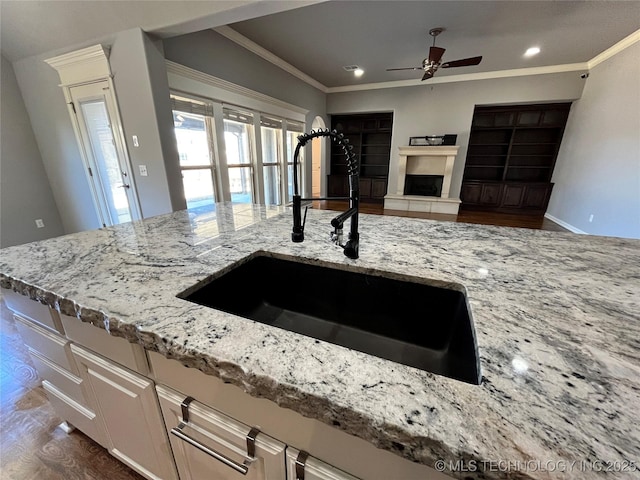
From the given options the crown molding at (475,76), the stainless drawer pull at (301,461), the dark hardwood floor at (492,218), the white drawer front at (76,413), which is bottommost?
the dark hardwood floor at (492,218)

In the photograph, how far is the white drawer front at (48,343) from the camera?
915 millimetres

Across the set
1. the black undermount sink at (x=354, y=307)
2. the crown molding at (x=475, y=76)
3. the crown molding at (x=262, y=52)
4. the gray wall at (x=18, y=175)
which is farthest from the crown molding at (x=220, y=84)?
the black undermount sink at (x=354, y=307)

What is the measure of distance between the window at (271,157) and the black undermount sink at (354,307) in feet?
12.6

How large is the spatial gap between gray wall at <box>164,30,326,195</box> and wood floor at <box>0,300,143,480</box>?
10.1 feet

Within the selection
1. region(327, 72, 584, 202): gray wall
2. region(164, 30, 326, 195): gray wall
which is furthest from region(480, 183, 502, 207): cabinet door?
region(164, 30, 326, 195): gray wall

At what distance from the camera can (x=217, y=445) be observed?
25.8 inches

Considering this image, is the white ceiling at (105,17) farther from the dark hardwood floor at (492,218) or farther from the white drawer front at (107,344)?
the dark hardwood floor at (492,218)

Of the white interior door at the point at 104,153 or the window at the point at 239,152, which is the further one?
the window at the point at 239,152

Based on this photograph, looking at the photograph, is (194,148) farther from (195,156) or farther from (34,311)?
(34,311)

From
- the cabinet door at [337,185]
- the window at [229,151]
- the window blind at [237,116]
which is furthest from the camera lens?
the cabinet door at [337,185]

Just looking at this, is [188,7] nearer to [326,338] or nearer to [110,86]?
[110,86]

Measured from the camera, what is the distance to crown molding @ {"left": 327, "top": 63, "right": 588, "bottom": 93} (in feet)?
15.5

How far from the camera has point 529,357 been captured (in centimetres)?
49

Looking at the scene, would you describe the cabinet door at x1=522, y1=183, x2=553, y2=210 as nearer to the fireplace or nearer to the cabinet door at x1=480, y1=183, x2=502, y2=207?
the cabinet door at x1=480, y1=183, x2=502, y2=207
